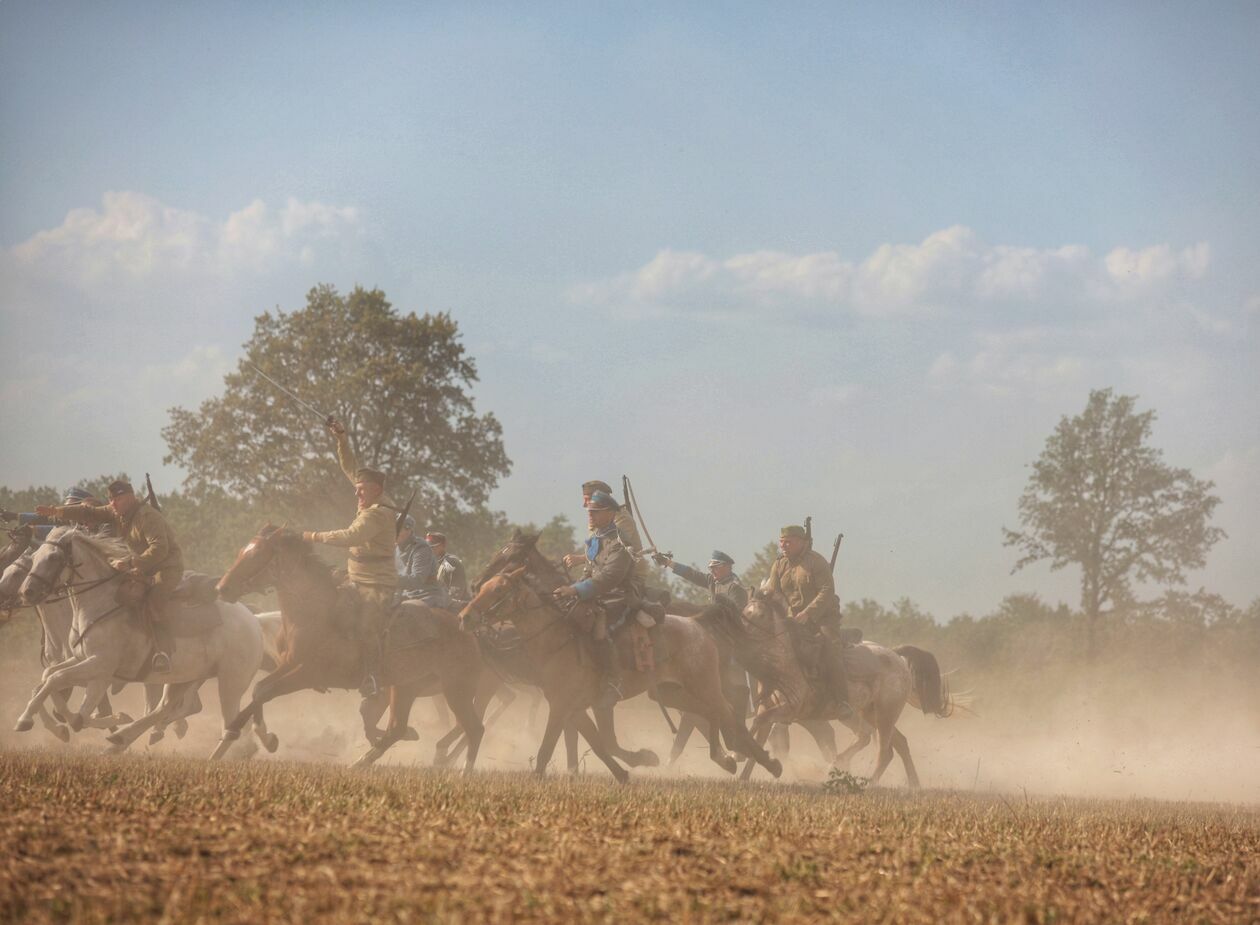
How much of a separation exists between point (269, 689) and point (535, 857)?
733 cm

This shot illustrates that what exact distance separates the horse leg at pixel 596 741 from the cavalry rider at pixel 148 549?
4.57m

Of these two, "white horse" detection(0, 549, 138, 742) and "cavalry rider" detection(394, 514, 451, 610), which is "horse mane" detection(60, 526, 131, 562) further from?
"cavalry rider" detection(394, 514, 451, 610)

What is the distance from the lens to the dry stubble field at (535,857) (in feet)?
19.5

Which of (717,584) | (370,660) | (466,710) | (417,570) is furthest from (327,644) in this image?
(717,584)

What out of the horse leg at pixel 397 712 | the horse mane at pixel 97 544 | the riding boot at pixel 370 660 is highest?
the horse mane at pixel 97 544

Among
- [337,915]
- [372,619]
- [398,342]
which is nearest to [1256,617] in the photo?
[398,342]

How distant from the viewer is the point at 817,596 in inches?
665

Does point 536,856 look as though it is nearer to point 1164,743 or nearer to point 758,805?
point 758,805

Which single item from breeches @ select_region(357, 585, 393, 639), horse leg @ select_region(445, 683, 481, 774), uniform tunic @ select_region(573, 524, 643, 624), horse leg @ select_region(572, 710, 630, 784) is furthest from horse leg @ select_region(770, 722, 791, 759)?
breeches @ select_region(357, 585, 393, 639)

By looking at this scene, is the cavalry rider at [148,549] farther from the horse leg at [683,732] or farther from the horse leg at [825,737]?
the horse leg at [825,737]

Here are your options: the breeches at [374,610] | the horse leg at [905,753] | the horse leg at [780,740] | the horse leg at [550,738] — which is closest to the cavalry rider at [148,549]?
the breeches at [374,610]

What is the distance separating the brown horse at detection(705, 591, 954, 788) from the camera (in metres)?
16.4

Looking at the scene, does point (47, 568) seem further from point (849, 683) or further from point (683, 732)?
point (849, 683)

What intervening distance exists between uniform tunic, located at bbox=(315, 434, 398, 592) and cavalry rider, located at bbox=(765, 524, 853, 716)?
5369mm
